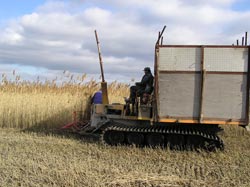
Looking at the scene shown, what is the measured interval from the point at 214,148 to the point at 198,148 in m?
0.37

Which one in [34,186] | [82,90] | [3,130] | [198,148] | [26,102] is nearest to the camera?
[34,186]

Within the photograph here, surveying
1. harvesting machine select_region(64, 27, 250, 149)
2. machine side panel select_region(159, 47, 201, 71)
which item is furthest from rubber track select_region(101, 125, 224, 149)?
machine side panel select_region(159, 47, 201, 71)

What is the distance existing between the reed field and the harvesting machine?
49 cm

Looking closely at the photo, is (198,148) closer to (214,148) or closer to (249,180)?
(214,148)

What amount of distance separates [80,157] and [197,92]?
3.03 m

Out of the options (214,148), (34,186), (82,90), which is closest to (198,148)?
(214,148)

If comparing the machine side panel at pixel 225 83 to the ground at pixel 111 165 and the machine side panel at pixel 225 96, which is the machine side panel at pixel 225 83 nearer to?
the machine side panel at pixel 225 96

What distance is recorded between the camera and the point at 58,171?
609 cm

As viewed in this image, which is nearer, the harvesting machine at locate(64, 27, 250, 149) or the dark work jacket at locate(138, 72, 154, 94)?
the harvesting machine at locate(64, 27, 250, 149)

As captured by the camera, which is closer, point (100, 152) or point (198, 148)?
point (100, 152)

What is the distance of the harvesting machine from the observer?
852 cm

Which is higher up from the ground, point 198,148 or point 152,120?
point 152,120

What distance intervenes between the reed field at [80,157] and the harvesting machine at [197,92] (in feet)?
1.60

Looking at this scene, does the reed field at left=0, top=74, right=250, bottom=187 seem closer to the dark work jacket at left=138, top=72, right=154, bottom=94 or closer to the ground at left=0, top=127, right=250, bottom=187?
the ground at left=0, top=127, right=250, bottom=187
